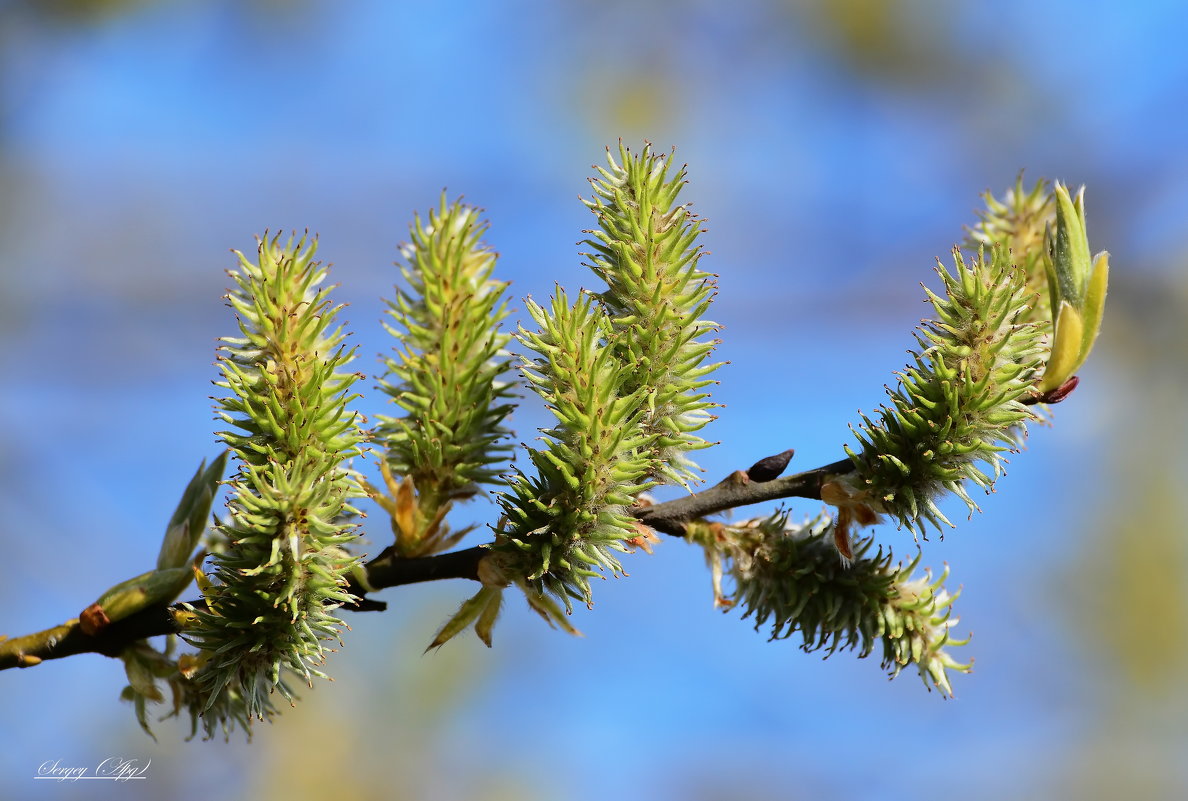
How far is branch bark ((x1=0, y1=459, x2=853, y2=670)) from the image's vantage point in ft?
4.76

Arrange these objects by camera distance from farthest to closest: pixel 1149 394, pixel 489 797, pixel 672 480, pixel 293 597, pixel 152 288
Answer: pixel 1149 394, pixel 489 797, pixel 152 288, pixel 672 480, pixel 293 597

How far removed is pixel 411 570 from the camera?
5.07 ft

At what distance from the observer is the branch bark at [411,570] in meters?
1.45

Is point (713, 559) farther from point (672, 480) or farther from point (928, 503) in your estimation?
point (928, 503)

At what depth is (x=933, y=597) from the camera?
151 cm

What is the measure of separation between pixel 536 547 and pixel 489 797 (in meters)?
5.26

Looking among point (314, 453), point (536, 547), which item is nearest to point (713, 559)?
point (536, 547)

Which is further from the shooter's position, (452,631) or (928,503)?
(452,631)

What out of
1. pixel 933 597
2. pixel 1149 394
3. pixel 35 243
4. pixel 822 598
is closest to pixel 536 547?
pixel 822 598

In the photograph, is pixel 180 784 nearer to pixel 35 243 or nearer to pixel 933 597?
pixel 35 243

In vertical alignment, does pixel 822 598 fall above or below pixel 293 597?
above

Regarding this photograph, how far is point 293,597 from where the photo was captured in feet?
4.40

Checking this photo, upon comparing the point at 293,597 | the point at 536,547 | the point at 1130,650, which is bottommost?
the point at 293,597

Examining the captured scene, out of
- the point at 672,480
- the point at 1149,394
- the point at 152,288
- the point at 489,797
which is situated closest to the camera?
the point at 672,480
